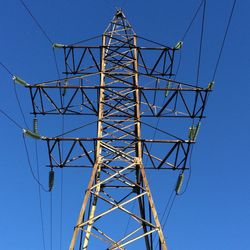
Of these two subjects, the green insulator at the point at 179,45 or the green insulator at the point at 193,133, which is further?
the green insulator at the point at 179,45

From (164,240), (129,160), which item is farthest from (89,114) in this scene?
(164,240)

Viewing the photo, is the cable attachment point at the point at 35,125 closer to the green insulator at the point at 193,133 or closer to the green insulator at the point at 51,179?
the green insulator at the point at 51,179

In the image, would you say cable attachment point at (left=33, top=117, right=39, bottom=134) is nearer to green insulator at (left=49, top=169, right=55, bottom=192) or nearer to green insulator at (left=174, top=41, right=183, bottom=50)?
green insulator at (left=49, top=169, right=55, bottom=192)

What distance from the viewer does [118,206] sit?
42.7 ft

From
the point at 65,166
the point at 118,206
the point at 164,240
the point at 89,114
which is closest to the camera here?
the point at 164,240

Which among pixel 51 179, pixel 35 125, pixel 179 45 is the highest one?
pixel 179 45

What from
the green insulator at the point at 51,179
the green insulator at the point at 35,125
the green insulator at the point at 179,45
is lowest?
the green insulator at the point at 51,179

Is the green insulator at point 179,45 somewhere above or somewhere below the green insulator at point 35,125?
above

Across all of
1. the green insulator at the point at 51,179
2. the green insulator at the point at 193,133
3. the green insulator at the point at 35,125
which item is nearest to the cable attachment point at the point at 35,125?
the green insulator at the point at 35,125

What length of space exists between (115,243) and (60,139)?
3.31 metres

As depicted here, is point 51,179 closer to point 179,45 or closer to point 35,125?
point 35,125

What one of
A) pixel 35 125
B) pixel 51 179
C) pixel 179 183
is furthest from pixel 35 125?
pixel 179 183

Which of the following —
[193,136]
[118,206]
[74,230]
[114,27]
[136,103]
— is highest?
[114,27]

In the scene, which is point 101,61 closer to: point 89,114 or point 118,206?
point 89,114
